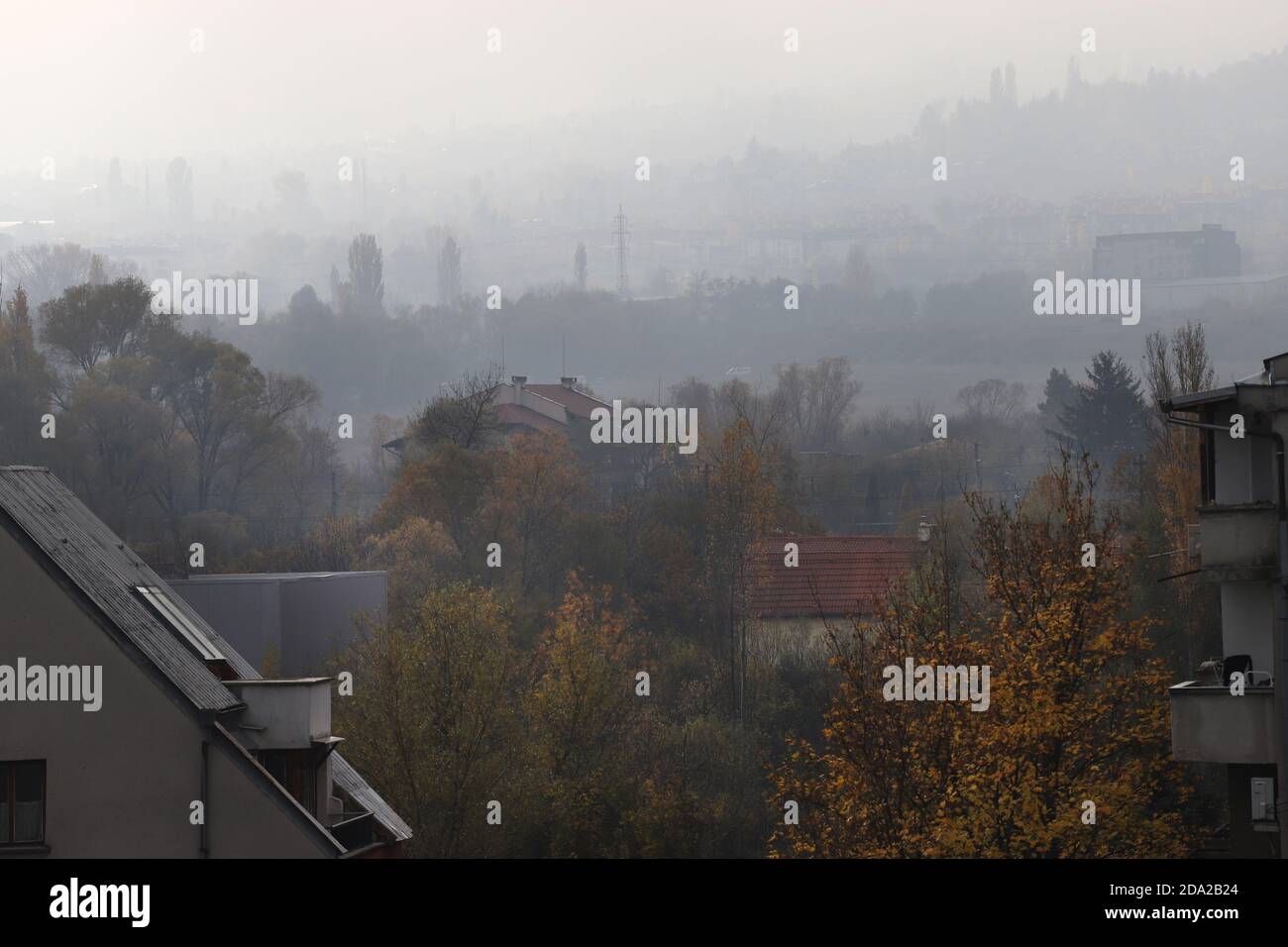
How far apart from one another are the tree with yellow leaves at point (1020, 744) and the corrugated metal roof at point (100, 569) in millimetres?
16822

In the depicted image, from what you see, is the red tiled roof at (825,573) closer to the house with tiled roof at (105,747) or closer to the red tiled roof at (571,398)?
the red tiled roof at (571,398)

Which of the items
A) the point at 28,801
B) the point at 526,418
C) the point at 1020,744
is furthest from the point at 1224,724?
the point at 526,418

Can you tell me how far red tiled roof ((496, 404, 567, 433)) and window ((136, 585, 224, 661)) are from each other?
80832mm

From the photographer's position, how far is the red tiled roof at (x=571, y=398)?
117 metres

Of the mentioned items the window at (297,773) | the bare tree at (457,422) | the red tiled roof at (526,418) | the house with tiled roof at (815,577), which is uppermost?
the red tiled roof at (526,418)

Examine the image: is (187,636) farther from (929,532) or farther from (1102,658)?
(929,532)

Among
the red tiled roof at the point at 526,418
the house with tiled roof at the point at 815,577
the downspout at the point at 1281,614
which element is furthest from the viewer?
the red tiled roof at the point at 526,418

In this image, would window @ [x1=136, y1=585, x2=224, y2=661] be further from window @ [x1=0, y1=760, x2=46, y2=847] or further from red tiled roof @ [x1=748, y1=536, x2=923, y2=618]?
red tiled roof @ [x1=748, y1=536, x2=923, y2=618]

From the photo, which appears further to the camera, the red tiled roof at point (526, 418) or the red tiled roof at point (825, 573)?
the red tiled roof at point (526, 418)

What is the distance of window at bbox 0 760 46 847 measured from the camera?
66.4 feet

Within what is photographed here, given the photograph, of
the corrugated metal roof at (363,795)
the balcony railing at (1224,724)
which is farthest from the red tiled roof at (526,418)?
the balcony railing at (1224,724)

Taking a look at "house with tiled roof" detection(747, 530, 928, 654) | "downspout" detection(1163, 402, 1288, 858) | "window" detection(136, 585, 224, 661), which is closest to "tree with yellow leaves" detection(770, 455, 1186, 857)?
"downspout" detection(1163, 402, 1288, 858)
